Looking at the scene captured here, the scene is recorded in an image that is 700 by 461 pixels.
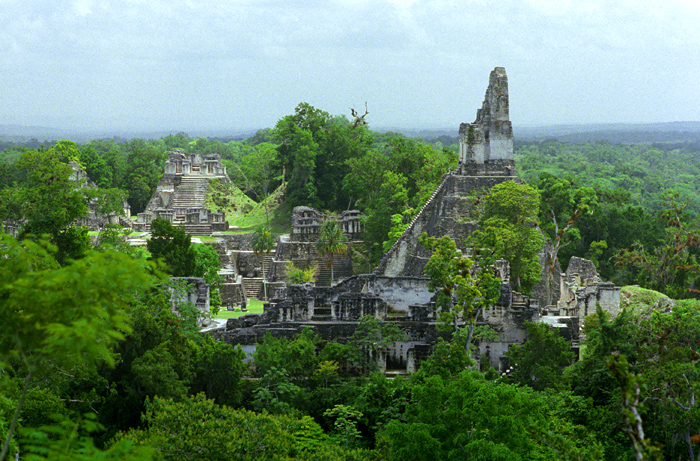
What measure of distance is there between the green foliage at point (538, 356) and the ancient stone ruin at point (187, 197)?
963 inches

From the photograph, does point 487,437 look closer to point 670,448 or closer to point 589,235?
point 670,448

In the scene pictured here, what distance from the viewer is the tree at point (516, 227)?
27109 millimetres

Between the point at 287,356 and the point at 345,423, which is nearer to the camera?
the point at 345,423

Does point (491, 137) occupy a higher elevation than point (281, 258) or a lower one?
higher

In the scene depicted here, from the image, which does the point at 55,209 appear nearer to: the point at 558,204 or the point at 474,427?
the point at 474,427

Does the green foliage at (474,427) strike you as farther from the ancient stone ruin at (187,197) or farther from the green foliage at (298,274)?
the ancient stone ruin at (187,197)

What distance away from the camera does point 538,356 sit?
2156 cm

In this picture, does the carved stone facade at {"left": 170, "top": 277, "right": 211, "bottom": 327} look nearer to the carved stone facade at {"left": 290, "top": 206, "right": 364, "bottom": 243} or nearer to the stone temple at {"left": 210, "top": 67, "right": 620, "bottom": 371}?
the stone temple at {"left": 210, "top": 67, "right": 620, "bottom": 371}

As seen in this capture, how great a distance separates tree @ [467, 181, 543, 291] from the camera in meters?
27.1

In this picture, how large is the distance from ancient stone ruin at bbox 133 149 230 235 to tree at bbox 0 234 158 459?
112ft

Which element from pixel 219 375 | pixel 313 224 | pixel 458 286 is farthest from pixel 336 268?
pixel 219 375

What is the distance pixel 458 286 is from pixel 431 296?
3.73m

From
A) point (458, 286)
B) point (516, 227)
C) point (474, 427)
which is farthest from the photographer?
point (516, 227)

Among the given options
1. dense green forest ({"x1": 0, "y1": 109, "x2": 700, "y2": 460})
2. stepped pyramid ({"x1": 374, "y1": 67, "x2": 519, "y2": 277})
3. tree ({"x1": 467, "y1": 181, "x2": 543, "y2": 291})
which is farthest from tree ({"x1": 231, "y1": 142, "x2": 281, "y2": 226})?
tree ({"x1": 467, "y1": 181, "x2": 543, "y2": 291})
